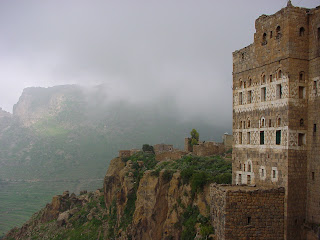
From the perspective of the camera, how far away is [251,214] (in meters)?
19.0

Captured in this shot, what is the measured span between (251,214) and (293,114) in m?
6.09

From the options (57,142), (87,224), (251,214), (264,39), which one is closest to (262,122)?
(264,39)

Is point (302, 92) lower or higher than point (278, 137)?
higher

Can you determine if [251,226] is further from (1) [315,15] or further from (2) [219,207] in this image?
(1) [315,15]

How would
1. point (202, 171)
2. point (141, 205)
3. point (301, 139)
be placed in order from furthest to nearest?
point (141, 205) < point (202, 171) < point (301, 139)

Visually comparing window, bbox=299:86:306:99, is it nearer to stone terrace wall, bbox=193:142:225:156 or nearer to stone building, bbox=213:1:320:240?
stone building, bbox=213:1:320:240

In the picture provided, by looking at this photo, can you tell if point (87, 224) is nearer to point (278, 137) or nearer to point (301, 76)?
point (278, 137)

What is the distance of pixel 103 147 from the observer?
357 feet

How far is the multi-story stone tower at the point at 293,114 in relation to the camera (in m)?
20.1

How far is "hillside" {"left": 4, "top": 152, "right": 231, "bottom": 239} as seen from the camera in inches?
1145

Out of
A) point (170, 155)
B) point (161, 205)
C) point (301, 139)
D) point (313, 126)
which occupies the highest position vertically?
point (313, 126)

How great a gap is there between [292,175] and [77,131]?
108m

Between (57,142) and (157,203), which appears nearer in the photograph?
(157,203)

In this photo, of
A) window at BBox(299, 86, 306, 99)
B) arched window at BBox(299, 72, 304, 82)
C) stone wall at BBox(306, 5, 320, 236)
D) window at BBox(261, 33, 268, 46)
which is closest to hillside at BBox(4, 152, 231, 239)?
stone wall at BBox(306, 5, 320, 236)
